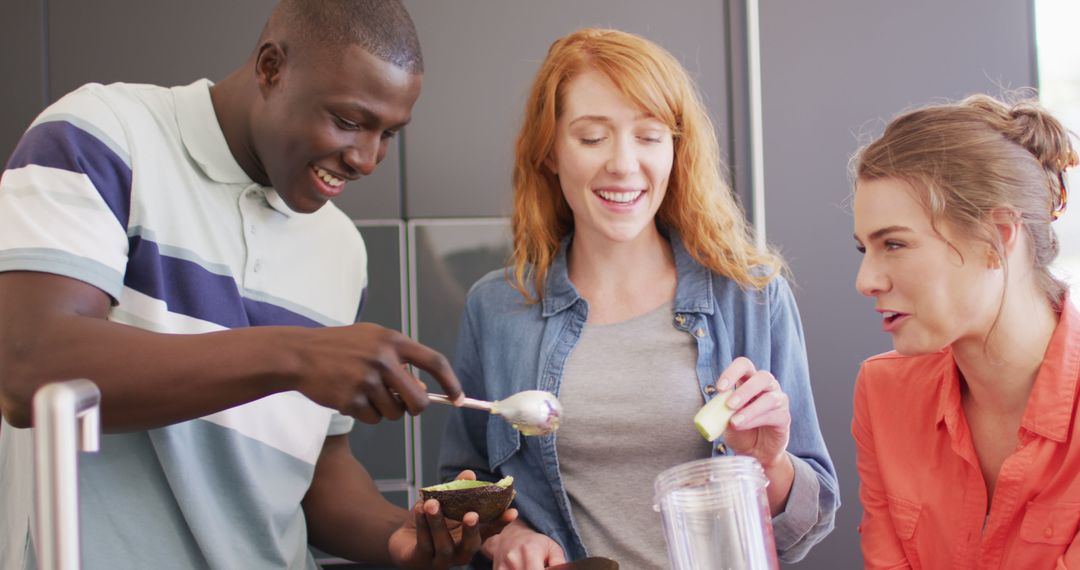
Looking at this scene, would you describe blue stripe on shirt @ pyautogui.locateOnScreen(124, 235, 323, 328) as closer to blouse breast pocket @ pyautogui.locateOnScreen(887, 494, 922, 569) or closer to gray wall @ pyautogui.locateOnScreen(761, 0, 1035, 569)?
blouse breast pocket @ pyautogui.locateOnScreen(887, 494, 922, 569)

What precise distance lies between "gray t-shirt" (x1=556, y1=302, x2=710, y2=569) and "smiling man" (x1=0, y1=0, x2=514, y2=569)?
231mm

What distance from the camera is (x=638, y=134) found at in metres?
1.75

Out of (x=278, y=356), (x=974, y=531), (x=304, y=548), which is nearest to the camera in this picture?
(x=278, y=356)

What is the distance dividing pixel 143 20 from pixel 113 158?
91 centimetres

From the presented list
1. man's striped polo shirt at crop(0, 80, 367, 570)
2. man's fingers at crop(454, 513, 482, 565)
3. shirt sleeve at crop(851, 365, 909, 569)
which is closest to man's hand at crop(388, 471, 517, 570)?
man's fingers at crop(454, 513, 482, 565)

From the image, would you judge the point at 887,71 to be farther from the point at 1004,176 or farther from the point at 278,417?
the point at 278,417


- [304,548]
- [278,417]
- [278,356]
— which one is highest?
[278,356]

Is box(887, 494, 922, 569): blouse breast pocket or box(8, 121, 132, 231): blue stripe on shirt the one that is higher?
box(8, 121, 132, 231): blue stripe on shirt

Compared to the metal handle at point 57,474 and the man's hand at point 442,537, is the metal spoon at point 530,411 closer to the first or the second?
the man's hand at point 442,537

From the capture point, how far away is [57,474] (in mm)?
675

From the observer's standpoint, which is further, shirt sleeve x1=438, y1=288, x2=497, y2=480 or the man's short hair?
shirt sleeve x1=438, y1=288, x2=497, y2=480

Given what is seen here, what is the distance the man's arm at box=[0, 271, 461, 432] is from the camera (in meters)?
1.15

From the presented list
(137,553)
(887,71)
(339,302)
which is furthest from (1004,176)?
(137,553)

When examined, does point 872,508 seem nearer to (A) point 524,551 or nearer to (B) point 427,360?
(A) point 524,551
